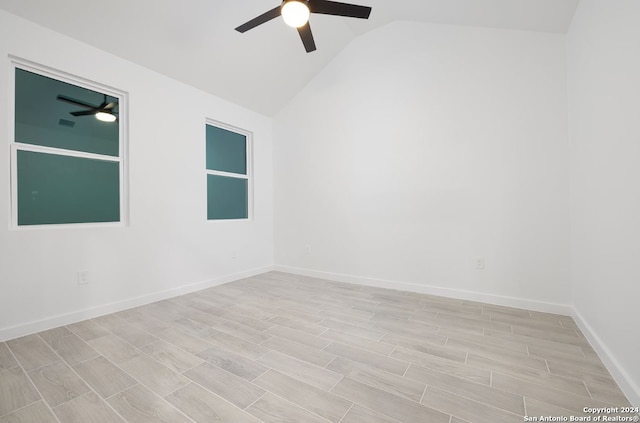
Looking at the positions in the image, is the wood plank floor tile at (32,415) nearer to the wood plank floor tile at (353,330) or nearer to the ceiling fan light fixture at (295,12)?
the wood plank floor tile at (353,330)

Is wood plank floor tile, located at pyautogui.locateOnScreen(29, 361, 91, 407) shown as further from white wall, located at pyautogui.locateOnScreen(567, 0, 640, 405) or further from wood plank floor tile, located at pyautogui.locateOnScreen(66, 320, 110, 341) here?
white wall, located at pyautogui.locateOnScreen(567, 0, 640, 405)

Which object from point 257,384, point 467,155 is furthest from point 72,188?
point 467,155

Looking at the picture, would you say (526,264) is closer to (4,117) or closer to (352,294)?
(352,294)

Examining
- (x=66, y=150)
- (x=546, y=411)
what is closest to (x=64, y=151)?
(x=66, y=150)

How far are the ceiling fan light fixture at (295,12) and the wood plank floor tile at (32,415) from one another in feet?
9.16

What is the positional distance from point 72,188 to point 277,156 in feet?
8.87

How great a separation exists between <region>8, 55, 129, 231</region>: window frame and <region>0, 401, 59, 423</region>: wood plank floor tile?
61.1 inches

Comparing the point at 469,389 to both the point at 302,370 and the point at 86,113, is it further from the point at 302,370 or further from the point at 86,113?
the point at 86,113

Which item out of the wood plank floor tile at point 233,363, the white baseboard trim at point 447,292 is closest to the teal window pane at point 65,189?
the wood plank floor tile at point 233,363

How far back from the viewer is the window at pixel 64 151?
88.7 inches

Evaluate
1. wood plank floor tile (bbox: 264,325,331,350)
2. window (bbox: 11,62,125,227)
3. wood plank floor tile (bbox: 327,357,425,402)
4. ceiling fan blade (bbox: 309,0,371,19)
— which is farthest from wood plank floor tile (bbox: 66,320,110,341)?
ceiling fan blade (bbox: 309,0,371,19)

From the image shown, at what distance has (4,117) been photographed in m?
2.12

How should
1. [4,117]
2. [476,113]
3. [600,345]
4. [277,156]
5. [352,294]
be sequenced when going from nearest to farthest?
[600,345] → [4,117] → [476,113] → [352,294] → [277,156]

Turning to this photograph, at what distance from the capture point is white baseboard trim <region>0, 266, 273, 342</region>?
212 centimetres
